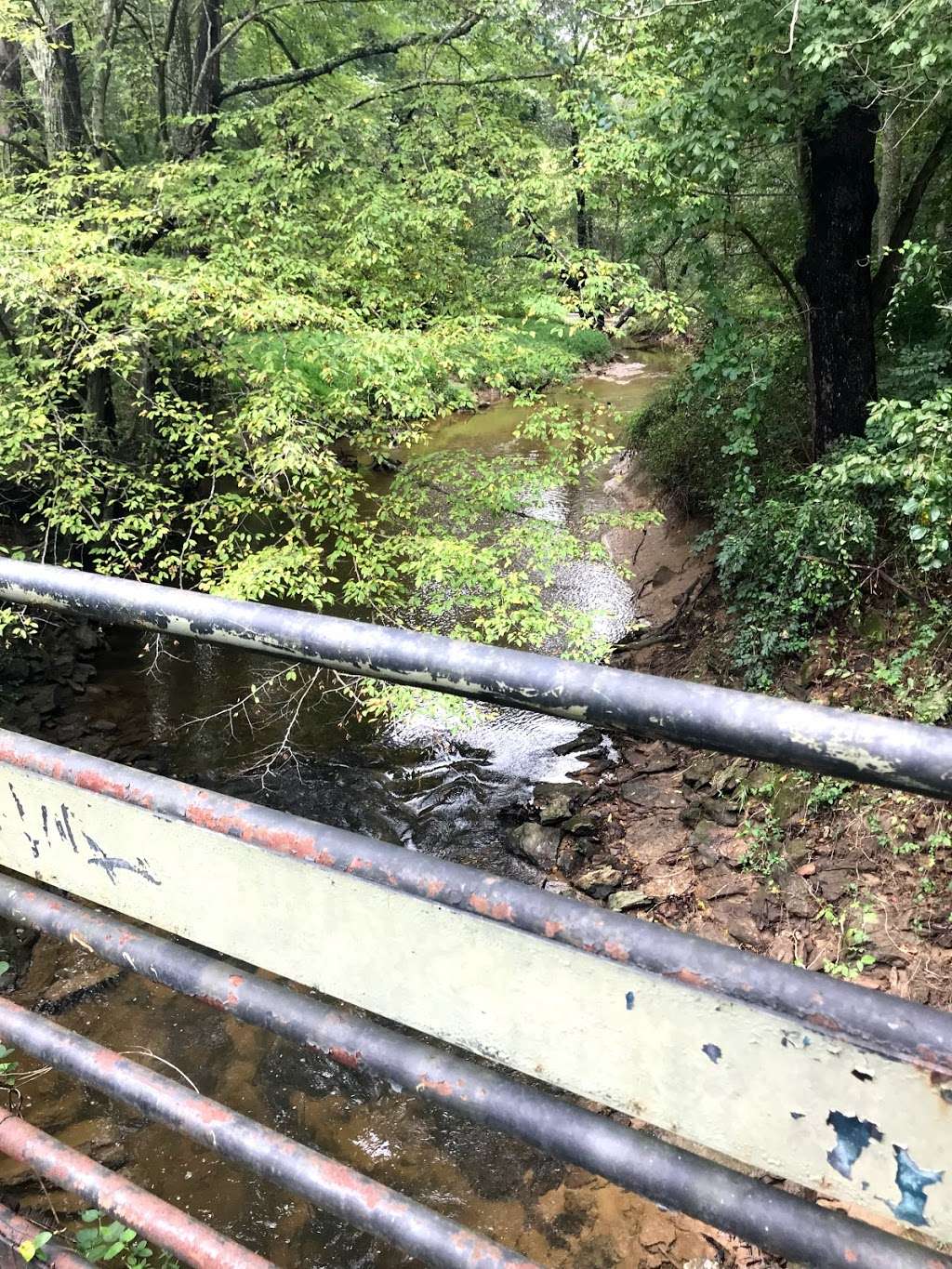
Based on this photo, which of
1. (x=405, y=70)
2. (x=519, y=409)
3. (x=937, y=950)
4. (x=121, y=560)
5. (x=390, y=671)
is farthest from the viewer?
(x=519, y=409)

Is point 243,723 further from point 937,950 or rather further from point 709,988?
point 709,988

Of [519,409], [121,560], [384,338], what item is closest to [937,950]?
[384,338]

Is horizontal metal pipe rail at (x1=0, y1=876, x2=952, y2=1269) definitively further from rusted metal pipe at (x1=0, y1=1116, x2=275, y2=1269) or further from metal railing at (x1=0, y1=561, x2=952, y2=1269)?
rusted metal pipe at (x1=0, y1=1116, x2=275, y2=1269)

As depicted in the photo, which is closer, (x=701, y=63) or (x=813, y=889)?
(x=813, y=889)

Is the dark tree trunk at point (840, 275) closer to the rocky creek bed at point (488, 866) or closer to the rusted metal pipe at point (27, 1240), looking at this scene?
the rocky creek bed at point (488, 866)

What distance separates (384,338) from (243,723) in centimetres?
432

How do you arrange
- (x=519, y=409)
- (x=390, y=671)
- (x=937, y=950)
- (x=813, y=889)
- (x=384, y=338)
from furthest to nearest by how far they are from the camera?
(x=519, y=409) → (x=384, y=338) → (x=813, y=889) → (x=937, y=950) → (x=390, y=671)

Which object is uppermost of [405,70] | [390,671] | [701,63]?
[405,70]

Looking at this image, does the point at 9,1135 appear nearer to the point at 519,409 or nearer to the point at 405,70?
the point at 405,70

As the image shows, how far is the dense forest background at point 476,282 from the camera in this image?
247 inches

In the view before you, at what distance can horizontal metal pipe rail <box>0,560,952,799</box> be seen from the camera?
2.28 ft

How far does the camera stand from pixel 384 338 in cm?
625

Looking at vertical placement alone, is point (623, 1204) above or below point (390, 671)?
below

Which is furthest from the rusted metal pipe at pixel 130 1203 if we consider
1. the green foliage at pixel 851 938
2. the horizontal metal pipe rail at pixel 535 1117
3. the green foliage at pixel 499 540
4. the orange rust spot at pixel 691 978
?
the green foliage at pixel 499 540
